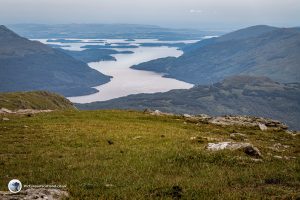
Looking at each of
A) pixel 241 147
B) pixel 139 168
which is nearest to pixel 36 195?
pixel 139 168

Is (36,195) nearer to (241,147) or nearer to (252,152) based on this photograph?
(252,152)

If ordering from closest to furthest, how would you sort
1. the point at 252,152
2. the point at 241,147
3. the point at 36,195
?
the point at 36,195 < the point at 252,152 < the point at 241,147

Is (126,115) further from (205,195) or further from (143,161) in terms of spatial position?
(205,195)

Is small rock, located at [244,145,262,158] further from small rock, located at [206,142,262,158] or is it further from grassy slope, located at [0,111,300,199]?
grassy slope, located at [0,111,300,199]

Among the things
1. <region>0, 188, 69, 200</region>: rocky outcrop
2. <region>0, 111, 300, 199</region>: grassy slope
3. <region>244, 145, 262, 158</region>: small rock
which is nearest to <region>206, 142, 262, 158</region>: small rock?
<region>244, 145, 262, 158</region>: small rock

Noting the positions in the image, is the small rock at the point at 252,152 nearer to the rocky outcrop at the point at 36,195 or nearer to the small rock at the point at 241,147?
the small rock at the point at 241,147

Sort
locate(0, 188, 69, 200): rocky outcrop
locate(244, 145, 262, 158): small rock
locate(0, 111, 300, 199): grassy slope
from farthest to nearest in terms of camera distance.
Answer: locate(244, 145, 262, 158): small rock, locate(0, 111, 300, 199): grassy slope, locate(0, 188, 69, 200): rocky outcrop

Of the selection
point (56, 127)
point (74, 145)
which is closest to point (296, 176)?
point (74, 145)

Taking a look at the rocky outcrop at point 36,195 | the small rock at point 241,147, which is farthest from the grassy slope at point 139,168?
the small rock at point 241,147
